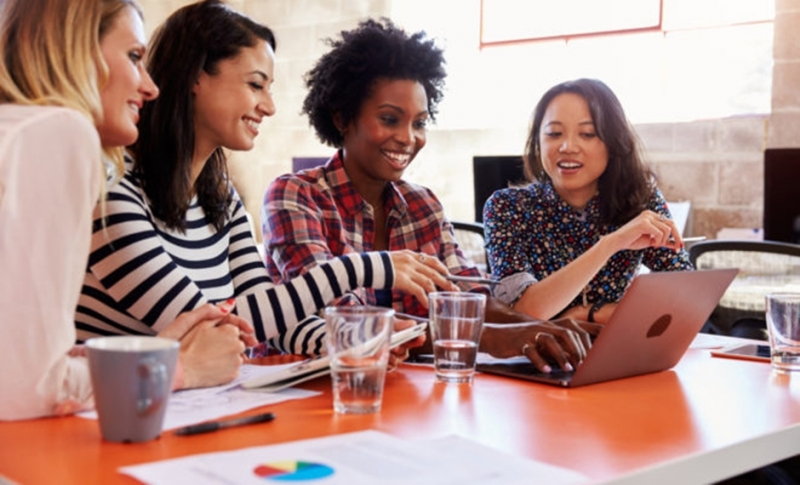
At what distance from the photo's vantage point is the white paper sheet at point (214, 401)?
1.00 metres

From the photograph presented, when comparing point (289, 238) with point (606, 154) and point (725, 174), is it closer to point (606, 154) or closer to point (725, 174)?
point (606, 154)

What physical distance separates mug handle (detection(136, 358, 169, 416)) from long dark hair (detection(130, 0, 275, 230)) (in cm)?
65

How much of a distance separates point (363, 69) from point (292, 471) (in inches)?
52.8

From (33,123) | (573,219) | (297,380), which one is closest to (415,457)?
(297,380)

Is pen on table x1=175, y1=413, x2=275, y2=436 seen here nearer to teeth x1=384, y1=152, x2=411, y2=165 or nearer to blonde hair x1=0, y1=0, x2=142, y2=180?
blonde hair x1=0, y1=0, x2=142, y2=180

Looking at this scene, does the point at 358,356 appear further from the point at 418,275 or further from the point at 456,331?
the point at 418,275

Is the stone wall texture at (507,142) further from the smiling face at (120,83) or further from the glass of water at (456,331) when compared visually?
the smiling face at (120,83)

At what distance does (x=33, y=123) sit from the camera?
942mm

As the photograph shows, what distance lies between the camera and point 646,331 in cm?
130

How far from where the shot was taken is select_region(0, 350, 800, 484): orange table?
2.84 ft

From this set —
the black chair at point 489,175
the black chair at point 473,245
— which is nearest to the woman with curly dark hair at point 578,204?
the black chair at point 473,245

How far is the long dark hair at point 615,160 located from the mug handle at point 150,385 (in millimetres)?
1440

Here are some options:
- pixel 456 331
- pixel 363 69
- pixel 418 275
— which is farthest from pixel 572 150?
pixel 456 331

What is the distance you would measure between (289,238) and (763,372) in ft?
2.72
